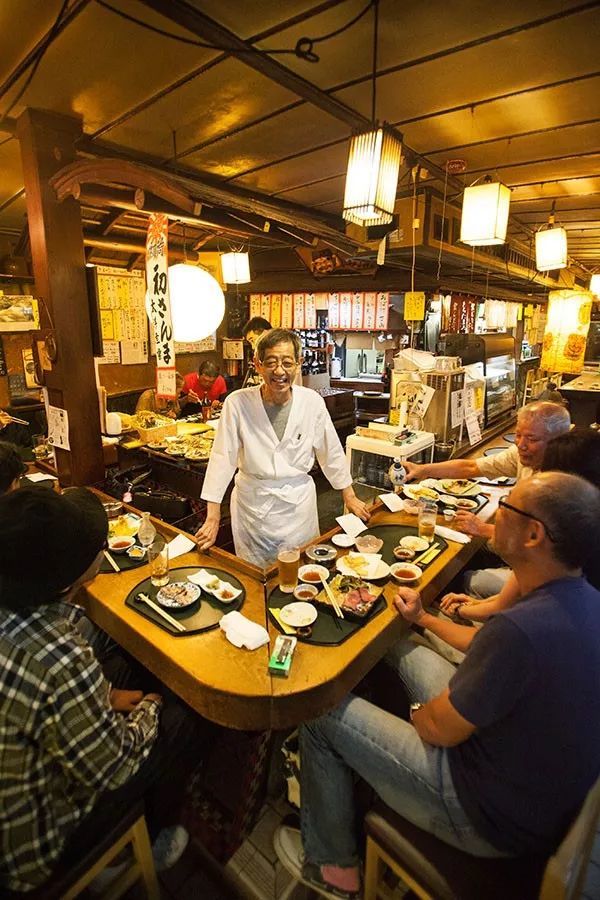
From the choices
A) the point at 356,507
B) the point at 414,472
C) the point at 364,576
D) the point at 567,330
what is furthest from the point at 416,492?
the point at 567,330

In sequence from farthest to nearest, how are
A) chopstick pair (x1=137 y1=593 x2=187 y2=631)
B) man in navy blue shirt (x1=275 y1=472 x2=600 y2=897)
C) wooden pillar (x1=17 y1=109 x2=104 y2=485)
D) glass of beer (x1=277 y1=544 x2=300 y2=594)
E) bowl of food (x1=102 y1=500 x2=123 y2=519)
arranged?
wooden pillar (x1=17 y1=109 x2=104 y2=485) → bowl of food (x1=102 y1=500 x2=123 y2=519) → glass of beer (x1=277 y1=544 x2=300 y2=594) → chopstick pair (x1=137 y1=593 x2=187 y2=631) → man in navy blue shirt (x1=275 y1=472 x2=600 y2=897)

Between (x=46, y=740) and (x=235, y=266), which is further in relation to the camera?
(x=235, y=266)

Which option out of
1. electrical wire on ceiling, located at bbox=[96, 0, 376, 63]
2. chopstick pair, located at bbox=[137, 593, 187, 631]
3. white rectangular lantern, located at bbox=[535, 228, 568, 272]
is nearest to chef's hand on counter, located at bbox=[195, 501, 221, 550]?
chopstick pair, located at bbox=[137, 593, 187, 631]

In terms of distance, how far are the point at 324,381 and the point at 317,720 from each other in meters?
7.19

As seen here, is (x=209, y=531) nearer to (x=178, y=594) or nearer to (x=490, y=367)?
(x=178, y=594)

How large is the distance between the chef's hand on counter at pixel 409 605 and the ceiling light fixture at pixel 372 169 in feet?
8.93

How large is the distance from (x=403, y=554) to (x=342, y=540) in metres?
0.45

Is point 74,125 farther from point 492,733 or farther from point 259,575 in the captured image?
point 492,733

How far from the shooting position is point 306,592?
268 cm

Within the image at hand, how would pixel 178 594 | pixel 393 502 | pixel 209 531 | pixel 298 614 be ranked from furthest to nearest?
pixel 393 502 → pixel 209 531 → pixel 178 594 → pixel 298 614

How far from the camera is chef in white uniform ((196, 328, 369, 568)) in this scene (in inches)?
143

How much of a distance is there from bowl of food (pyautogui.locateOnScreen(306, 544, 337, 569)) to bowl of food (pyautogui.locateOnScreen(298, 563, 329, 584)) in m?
0.10

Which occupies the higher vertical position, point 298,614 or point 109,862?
point 298,614

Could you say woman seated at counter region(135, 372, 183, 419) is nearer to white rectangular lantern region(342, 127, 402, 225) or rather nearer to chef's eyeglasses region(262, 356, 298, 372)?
chef's eyeglasses region(262, 356, 298, 372)
